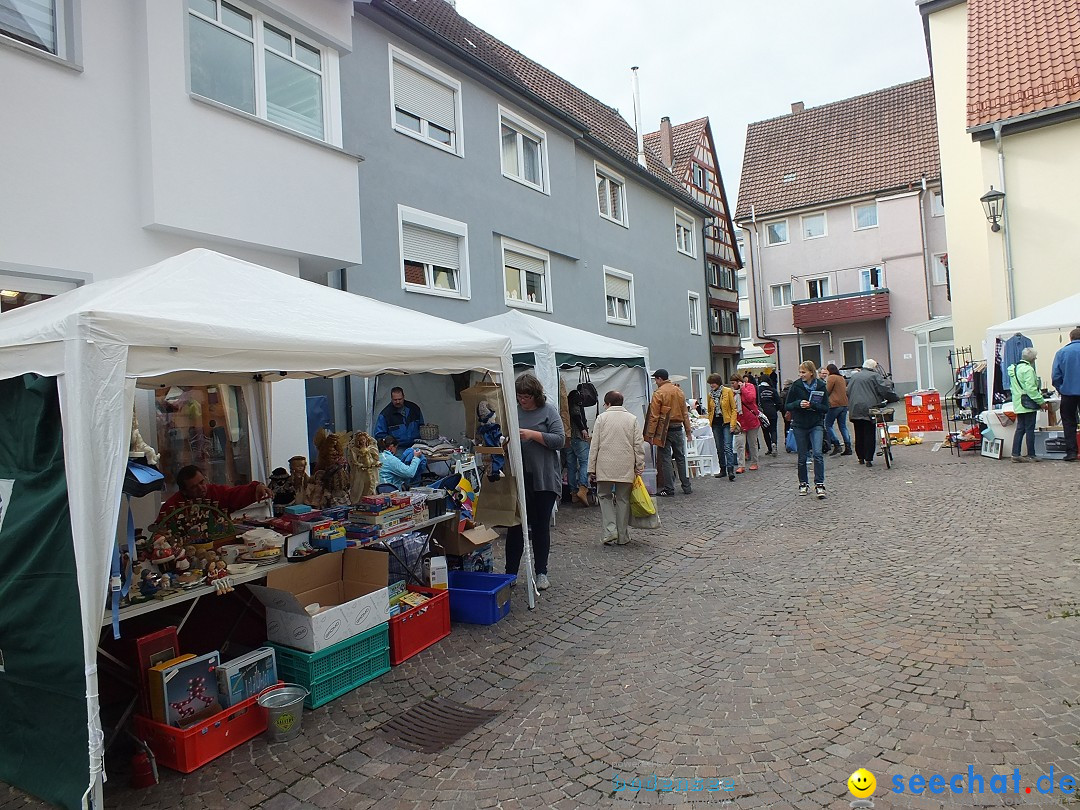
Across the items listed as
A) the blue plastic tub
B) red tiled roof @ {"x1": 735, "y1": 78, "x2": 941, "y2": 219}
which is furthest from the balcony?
the blue plastic tub

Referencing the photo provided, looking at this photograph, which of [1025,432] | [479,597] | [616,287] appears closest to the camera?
[479,597]

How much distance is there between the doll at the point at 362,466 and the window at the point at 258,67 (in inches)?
180

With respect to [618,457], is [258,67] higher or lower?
higher

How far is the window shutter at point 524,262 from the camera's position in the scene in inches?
594

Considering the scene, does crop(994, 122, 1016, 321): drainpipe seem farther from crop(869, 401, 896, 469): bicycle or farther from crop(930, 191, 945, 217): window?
crop(930, 191, 945, 217): window

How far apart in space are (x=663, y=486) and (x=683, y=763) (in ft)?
26.3

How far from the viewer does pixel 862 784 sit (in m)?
3.00

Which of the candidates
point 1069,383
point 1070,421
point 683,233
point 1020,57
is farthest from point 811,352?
point 1069,383

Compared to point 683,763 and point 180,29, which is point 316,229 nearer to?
point 180,29

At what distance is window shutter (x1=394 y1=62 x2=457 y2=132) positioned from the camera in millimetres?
12203

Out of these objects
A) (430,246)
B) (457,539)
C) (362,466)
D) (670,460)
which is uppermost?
(430,246)

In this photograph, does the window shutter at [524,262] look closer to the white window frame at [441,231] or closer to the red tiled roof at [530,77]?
the white window frame at [441,231]

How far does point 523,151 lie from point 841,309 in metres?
20.5

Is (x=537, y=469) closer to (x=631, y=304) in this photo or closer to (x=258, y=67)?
(x=258, y=67)
